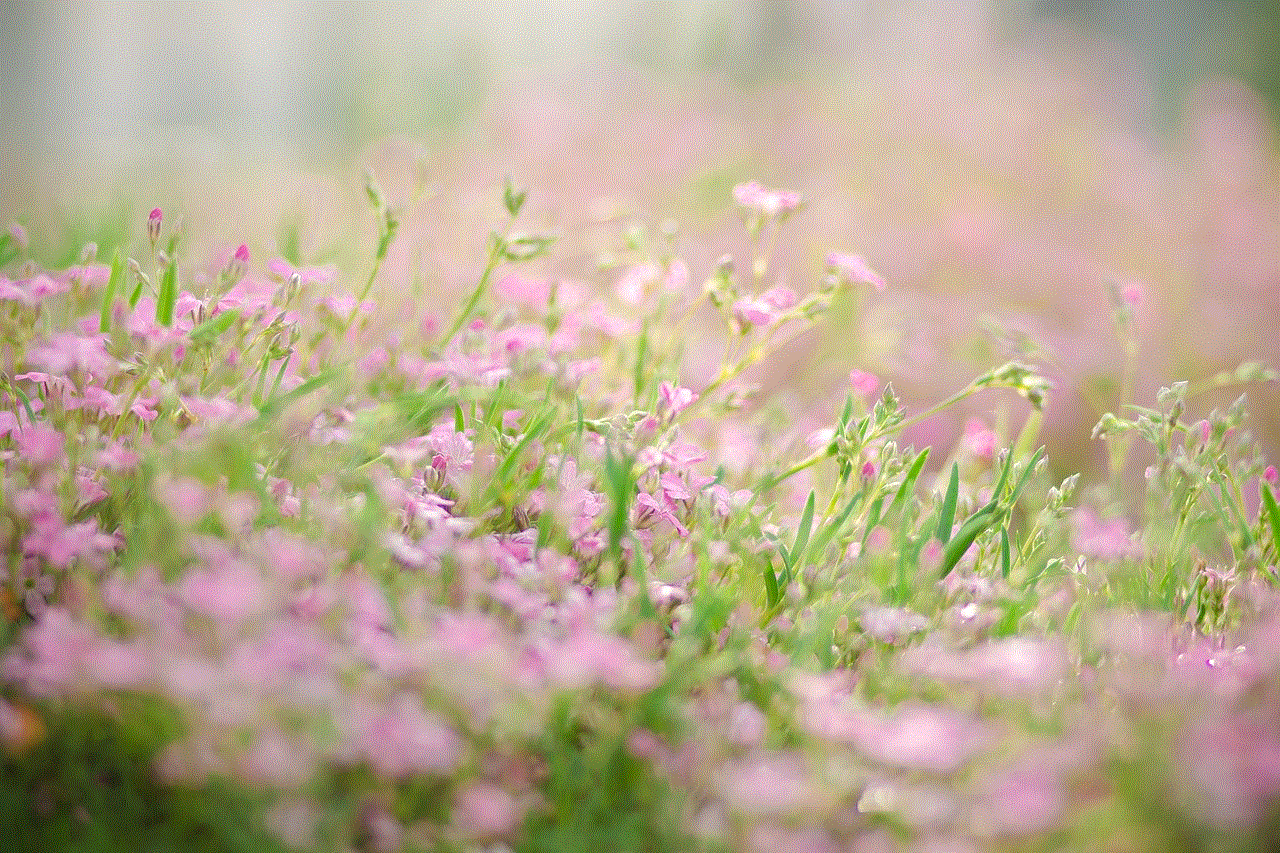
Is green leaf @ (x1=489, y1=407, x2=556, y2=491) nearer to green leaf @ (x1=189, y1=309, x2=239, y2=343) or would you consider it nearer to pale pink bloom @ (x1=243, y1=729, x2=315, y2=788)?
green leaf @ (x1=189, y1=309, x2=239, y2=343)

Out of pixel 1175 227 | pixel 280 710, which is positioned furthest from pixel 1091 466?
pixel 280 710

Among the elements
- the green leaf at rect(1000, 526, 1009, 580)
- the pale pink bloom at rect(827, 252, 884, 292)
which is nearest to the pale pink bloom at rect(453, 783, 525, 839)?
the green leaf at rect(1000, 526, 1009, 580)

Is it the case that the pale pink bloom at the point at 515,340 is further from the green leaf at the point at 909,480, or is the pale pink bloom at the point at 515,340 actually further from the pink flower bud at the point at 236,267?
the green leaf at the point at 909,480

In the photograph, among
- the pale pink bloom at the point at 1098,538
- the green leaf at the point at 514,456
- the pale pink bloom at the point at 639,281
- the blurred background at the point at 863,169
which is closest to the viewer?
the pale pink bloom at the point at 1098,538

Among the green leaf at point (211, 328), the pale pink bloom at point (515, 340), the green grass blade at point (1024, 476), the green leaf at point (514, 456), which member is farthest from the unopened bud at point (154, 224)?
the green grass blade at point (1024, 476)

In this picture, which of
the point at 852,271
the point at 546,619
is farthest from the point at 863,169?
the point at 546,619

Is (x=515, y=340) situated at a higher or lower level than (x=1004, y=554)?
higher

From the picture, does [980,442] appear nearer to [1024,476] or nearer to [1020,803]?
[1024,476]

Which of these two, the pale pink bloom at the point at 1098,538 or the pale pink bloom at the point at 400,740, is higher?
the pale pink bloom at the point at 1098,538
